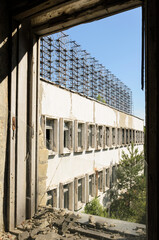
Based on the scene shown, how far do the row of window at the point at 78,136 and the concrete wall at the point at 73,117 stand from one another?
0.19 meters

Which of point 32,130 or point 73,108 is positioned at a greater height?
point 73,108

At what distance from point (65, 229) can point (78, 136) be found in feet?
16.8

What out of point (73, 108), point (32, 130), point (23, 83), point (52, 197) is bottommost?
point (52, 197)

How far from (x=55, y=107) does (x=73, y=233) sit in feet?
→ 11.7

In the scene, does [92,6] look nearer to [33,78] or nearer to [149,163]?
[33,78]

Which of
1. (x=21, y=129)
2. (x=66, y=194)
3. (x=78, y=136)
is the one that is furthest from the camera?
(x=78, y=136)

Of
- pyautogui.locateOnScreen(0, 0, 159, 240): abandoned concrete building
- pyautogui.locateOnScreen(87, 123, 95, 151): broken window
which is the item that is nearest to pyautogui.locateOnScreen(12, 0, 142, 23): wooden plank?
pyautogui.locateOnScreen(0, 0, 159, 240): abandoned concrete building

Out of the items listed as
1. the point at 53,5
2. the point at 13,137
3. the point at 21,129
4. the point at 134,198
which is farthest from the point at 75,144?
the point at 53,5

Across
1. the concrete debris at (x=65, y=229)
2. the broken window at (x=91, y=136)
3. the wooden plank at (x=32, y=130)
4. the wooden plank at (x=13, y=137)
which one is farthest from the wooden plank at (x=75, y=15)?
the broken window at (x=91, y=136)

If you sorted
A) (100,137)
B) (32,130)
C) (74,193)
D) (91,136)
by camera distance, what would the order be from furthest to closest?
1. (100,137)
2. (91,136)
3. (74,193)
4. (32,130)

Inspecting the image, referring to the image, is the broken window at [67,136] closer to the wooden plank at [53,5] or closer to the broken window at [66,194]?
the broken window at [66,194]

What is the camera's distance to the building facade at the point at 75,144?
491cm

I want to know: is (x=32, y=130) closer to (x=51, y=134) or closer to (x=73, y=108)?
(x=51, y=134)

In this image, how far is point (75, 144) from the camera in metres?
6.09
